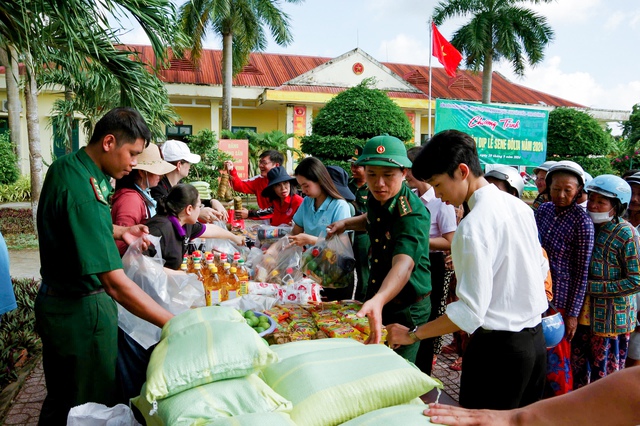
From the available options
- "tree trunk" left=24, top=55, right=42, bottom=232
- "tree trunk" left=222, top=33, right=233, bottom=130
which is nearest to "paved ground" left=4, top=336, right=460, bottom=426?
"tree trunk" left=24, top=55, right=42, bottom=232

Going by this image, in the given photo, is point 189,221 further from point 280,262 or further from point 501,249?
point 501,249

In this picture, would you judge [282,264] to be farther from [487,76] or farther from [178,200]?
[487,76]

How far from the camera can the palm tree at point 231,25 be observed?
14.5m

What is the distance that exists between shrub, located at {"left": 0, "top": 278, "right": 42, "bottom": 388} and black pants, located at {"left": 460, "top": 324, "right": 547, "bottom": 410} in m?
3.23

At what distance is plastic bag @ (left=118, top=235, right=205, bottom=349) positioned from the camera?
7.06 ft

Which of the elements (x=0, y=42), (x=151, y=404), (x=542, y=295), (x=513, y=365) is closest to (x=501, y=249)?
(x=542, y=295)

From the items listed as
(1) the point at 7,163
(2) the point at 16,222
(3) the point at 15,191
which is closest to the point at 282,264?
(2) the point at 16,222

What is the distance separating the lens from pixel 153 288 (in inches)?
86.7

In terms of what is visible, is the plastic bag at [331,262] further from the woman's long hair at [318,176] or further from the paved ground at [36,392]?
the paved ground at [36,392]

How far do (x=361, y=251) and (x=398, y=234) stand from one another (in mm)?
1700

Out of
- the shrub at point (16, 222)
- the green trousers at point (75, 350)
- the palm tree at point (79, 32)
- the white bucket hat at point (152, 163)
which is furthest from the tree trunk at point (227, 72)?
the green trousers at point (75, 350)

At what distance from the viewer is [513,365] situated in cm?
170

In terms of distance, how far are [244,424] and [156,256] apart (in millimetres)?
1450

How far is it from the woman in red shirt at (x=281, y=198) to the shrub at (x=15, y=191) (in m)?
12.8
